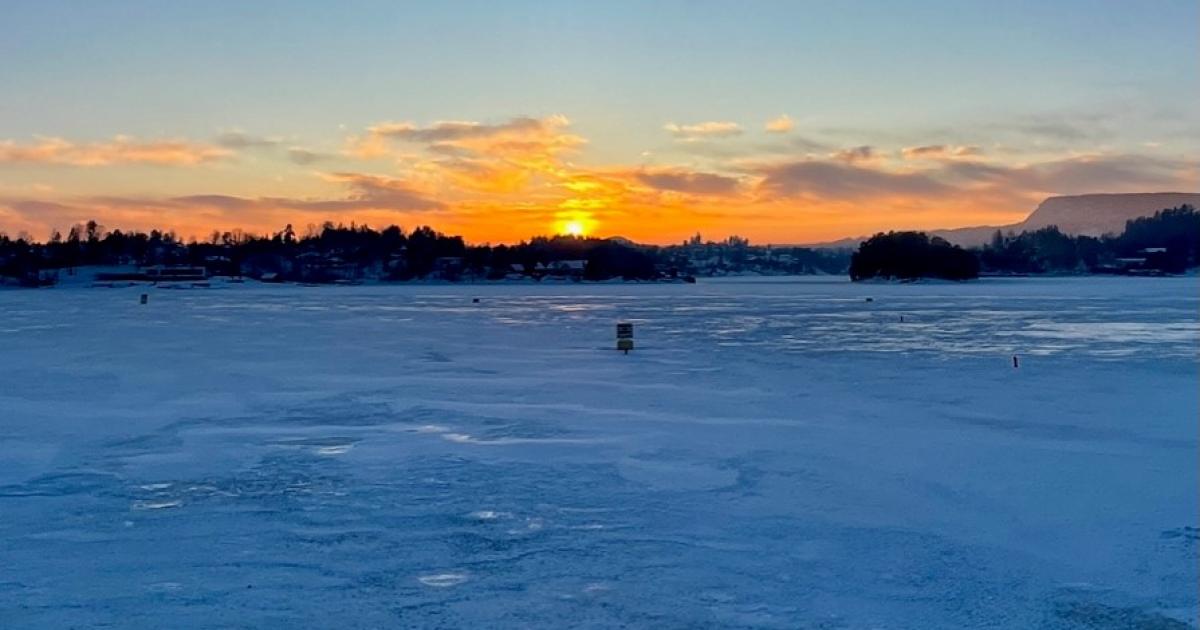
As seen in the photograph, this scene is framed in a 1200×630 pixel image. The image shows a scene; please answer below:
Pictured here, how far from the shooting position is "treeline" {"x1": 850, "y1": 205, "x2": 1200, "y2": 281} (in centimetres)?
10650

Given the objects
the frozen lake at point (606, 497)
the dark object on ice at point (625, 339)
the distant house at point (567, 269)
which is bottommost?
the frozen lake at point (606, 497)

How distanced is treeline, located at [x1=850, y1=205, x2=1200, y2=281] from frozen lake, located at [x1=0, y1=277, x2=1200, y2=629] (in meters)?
95.7

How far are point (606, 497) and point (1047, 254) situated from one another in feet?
566

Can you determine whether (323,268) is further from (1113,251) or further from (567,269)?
(1113,251)

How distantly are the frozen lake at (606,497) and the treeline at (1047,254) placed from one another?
314ft

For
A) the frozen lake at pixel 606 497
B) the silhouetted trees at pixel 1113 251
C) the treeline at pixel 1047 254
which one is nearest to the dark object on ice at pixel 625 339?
the frozen lake at pixel 606 497

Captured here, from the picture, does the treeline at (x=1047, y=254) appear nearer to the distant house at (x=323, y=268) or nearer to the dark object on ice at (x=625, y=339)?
the distant house at (x=323, y=268)

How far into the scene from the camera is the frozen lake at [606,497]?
4555 millimetres

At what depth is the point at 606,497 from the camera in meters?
6.67

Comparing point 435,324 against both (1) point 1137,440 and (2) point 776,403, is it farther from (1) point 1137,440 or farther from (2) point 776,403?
(1) point 1137,440

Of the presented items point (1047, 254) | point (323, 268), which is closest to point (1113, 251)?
point (1047, 254)

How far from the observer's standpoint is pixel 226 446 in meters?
8.68

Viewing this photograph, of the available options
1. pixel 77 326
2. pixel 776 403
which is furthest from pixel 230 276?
pixel 776 403

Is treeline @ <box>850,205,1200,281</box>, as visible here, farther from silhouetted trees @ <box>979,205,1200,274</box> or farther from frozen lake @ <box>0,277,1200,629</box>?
frozen lake @ <box>0,277,1200,629</box>
